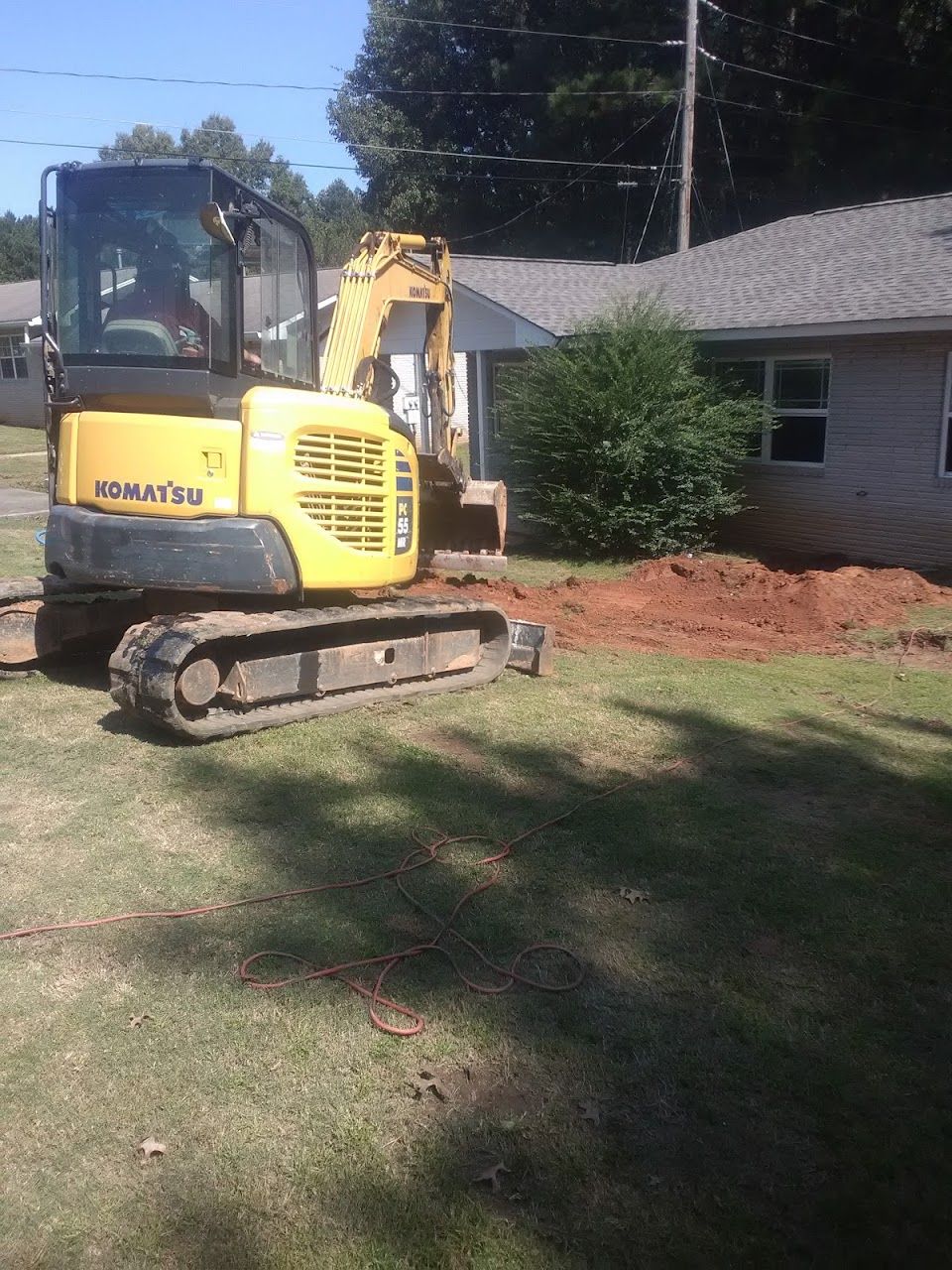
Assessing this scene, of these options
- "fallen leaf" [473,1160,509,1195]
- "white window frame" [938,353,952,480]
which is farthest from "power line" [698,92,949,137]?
"fallen leaf" [473,1160,509,1195]

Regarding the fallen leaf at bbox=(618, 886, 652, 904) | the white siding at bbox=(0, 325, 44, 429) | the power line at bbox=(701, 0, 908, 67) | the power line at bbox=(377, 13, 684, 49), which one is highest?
the power line at bbox=(377, 13, 684, 49)

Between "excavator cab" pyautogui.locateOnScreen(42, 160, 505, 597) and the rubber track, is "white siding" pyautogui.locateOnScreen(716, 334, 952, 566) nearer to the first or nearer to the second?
"excavator cab" pyautogui.locateOnScreen(42, 160, 505, 597)

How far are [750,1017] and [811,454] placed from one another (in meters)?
11.1

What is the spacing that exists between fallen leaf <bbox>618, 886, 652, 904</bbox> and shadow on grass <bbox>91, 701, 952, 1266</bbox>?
7 centimetres

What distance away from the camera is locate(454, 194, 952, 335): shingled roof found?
12.9m

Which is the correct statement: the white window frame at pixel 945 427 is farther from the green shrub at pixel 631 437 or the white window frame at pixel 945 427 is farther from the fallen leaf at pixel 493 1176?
the fallen leaf at pixel 493 1176

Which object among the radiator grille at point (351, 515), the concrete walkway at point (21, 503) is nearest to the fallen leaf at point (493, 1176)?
the radiator grille at point (351, 515)

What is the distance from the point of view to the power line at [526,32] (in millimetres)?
33312

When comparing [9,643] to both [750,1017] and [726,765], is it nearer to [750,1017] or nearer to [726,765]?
[726,765]

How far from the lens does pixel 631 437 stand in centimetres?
1322

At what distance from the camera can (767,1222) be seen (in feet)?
9.82

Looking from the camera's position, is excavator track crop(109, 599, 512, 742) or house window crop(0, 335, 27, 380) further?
house window crop(0, 335, 27, 380)

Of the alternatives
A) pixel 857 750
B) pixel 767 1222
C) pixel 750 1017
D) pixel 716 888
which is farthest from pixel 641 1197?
pixel 857 750

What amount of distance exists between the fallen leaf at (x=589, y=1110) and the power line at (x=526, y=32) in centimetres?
3107
